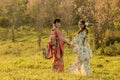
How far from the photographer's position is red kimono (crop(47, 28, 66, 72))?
15.3 meters

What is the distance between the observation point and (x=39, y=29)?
1998 inches

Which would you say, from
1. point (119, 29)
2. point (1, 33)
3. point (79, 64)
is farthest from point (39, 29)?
point (79, 64)

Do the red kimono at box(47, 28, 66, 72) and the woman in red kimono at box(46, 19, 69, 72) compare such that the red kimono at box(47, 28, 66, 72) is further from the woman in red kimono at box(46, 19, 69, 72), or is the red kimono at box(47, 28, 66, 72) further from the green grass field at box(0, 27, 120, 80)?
the green grass field at box(0, 27, 120, 80)

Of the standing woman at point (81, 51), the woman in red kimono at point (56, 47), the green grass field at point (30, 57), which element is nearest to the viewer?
the standing woman at point (81, 51)

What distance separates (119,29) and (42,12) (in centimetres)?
1330

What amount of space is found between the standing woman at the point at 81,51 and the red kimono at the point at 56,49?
61 centimetres

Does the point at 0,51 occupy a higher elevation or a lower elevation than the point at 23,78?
lower

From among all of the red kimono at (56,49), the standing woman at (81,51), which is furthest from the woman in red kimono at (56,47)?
the standing woman at (81,51)

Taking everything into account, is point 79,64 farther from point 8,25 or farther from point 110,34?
point 8,25

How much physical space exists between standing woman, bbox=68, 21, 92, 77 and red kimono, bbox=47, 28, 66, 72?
0.61 m

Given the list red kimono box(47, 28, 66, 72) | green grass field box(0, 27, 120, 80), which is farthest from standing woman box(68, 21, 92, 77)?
green grass field box(0, 27, 120, 80)

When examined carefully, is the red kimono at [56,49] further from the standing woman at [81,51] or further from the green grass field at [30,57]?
the green grass field at [30,57]

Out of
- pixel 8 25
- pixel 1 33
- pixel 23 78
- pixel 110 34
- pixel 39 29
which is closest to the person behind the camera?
pixel 23 78

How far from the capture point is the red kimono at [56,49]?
15.3 m
